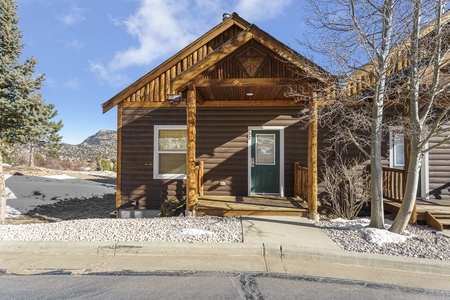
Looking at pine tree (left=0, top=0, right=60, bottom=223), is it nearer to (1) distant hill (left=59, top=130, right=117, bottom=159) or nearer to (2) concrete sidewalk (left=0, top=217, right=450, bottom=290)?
(2) concrete sidewalk (left=0, top=217, right=450, bottom=290)

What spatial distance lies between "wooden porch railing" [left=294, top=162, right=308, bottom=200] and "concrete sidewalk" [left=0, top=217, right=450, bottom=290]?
7.08 ft

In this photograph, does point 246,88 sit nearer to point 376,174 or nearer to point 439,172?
point 376,174

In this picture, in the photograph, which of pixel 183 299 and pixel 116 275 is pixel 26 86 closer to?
pixel 116 275

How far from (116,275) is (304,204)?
4637mm

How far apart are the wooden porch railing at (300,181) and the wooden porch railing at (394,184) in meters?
2.07

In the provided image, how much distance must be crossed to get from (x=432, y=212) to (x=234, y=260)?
4.93 meters

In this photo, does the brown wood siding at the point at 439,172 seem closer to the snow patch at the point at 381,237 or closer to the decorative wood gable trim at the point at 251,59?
the snow patch at the point at 381,237

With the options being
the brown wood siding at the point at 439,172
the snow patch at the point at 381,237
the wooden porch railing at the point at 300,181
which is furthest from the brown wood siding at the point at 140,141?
the brown wood siding at the point at 439,172

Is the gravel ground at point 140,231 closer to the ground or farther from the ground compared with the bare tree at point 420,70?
closer to the ground

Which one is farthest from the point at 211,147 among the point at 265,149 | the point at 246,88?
the point at 246,88

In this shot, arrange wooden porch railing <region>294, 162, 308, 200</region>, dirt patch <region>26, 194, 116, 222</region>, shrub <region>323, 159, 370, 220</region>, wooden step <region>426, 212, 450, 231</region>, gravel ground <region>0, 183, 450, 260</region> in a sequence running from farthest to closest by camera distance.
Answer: dirt patch <region>26, 194, 116, 222</region>, wooden porch railing <region>294, 162, 308, 200</region>, shrub <region>323, 159, 370, 220</region>, wooden step <region>426, 212, 450, 231</region>, gravel ground <region>0, 183, 450, 260</region>

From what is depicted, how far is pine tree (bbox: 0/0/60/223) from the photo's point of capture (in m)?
9.86

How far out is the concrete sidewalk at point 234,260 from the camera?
345cm

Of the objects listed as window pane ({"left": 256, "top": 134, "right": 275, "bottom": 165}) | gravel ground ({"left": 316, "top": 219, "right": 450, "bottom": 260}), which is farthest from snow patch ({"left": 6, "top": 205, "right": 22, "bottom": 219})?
gravel ground ({"left": 316, "top": 219, "right": 450, "bottom": 260})
